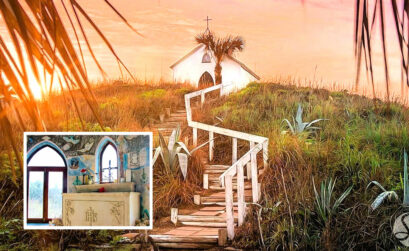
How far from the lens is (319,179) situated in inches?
140

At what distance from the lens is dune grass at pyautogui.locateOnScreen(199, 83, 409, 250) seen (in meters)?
3.17

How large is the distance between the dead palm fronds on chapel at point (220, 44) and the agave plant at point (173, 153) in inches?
26.9

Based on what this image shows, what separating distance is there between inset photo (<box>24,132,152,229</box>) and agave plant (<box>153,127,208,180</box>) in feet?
3.00

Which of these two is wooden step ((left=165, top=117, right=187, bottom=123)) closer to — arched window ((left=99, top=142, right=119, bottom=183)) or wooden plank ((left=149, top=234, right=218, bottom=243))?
wooden plank ((left=149, top=234, right=218, bottom=243))

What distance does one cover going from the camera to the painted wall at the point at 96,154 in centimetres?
280

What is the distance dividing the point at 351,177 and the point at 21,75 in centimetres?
311

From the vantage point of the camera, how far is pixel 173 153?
153 inches

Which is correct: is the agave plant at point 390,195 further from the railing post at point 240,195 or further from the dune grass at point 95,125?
the dune grass at point 95,125

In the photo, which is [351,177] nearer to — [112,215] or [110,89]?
[112,215]

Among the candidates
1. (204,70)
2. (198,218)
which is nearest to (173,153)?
(198,218)

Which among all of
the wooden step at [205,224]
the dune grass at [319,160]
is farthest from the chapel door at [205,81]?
the wooden step at [205,224]

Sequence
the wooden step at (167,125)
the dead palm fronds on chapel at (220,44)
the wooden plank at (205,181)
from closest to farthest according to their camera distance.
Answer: the dead palm fronds on chapel at (220,44), the wooden plank at (205,181), the wooden step at (167,125)

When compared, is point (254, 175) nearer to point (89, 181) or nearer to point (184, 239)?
point (184, 239)

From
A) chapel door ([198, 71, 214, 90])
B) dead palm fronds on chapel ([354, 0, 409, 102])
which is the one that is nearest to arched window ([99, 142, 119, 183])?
chapel door ([198, 71, 214, 90])
